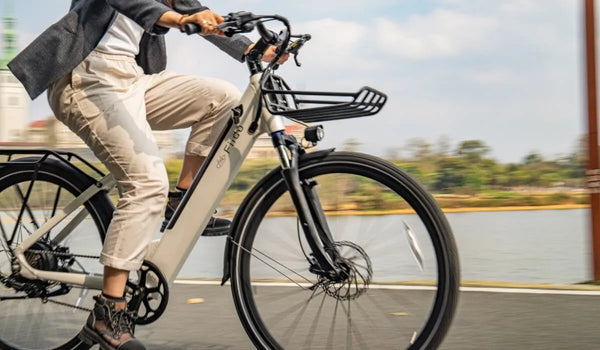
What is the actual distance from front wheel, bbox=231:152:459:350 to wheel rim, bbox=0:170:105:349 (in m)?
0.75

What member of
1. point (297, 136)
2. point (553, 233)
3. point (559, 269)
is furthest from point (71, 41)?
point (553, 233)

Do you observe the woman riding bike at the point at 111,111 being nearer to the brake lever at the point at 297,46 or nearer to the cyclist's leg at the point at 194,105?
the cyclist's leg at the point at 194,105

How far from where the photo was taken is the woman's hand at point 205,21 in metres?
3.20

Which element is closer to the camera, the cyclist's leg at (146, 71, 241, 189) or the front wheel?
the front wheel

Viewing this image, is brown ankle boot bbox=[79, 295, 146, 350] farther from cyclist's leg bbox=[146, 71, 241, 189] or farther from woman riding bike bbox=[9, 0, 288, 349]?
cyclist's leg bbox=[146, 71, 241, 189]

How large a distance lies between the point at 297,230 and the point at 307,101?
48 centimetres

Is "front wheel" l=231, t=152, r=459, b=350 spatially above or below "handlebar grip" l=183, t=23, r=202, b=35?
below

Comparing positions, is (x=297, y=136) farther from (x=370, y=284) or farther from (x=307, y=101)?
(x=370, y=284)

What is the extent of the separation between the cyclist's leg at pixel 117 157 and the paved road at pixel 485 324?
28.9 inches

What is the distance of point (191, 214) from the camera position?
11.6 feet

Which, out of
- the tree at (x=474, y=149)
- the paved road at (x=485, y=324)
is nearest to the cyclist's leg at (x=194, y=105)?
the paved road at (x=485, y=324)

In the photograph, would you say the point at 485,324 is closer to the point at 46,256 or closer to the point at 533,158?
the point at 46,256

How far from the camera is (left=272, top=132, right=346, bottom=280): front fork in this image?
3.26 meters

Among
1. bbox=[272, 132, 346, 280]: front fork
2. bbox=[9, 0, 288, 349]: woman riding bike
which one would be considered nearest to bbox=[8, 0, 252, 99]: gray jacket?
bbox=[9, 0, 288, 349]: woman riding bike
